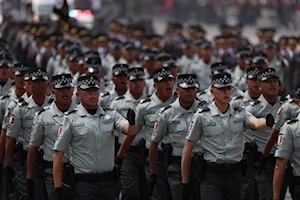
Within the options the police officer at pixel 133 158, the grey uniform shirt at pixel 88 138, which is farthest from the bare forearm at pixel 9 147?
the grey uniform shirt at pixel 88 138

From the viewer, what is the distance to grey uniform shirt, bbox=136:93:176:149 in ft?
44.9

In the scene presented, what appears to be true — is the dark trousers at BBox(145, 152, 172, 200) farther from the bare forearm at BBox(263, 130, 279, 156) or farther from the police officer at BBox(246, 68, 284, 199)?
the bare forearm at BBox(263, 130, 279, 156)

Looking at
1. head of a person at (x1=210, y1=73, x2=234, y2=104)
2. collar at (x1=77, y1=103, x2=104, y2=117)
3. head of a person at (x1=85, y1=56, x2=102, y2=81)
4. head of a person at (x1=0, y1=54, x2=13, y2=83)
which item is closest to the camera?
collar at (x1=77, y1=103, x2=104, y2=117)

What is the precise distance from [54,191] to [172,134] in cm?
176

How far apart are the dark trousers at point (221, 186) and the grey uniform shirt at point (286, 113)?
36.7 inches

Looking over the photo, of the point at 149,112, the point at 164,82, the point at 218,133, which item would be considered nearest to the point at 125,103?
the point at 149,112

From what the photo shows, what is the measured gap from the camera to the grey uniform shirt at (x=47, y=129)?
12.2m

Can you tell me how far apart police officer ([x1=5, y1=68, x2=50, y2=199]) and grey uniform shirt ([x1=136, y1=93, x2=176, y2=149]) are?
1281 mm

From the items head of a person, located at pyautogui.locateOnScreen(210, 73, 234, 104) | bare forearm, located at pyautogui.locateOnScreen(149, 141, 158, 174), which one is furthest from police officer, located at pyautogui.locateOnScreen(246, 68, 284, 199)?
bare forearm, located at pyautogui.locateOnScreen(149, 141, 158, 174)

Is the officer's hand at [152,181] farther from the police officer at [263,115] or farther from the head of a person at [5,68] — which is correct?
the head of a person at [5,68]

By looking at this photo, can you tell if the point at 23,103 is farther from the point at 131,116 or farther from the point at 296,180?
the point at 296,180

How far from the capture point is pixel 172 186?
41.5 ft

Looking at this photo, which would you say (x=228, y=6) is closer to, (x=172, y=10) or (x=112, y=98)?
(x=172, y=10)

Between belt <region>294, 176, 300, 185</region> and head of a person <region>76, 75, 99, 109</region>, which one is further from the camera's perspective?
head of a person <region>76, 75, 99, 109</region>
